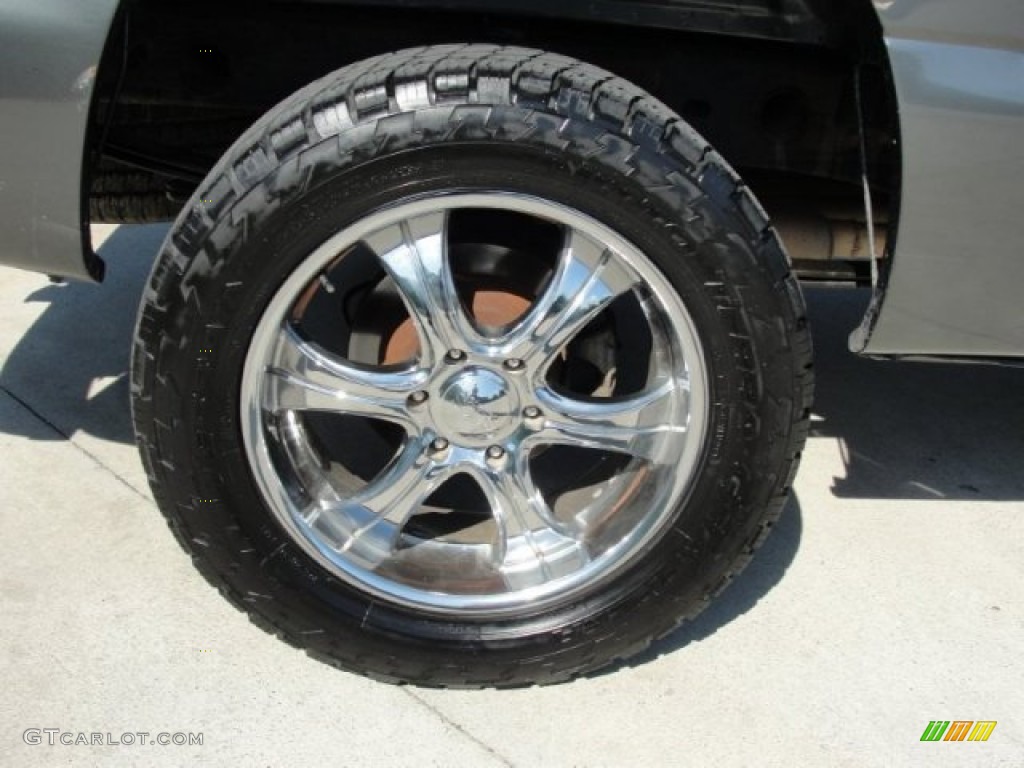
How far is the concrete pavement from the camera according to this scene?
2.12 m

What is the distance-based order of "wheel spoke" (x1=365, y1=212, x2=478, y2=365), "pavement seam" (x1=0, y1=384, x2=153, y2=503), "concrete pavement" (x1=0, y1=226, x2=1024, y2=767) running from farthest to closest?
"pavement seam" (x1=0, y1=384, x2=153, y2=503)
"concrete pavement" (x1=0, y1=226, x2=1024, y2=767)
"wheel spoke" (x1=365, y1=212, x2=478, y2=365)

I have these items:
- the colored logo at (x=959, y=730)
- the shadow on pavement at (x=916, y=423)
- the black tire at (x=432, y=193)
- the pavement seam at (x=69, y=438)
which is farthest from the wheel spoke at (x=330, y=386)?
the shadow on pavement at (x=916, y=423)

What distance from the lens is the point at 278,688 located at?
221cm

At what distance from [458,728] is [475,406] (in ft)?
2.09

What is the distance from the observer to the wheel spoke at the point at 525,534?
2236mm

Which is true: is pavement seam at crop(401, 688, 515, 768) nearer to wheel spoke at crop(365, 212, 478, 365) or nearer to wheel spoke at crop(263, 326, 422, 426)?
wheel spoke at crop(263, 326, 422, 426)

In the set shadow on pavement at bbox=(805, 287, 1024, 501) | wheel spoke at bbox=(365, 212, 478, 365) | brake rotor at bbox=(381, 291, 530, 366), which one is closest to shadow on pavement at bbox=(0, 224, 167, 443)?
brake rotor at bbox=(381, 291, 530, 366)

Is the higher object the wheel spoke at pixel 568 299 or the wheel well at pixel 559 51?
the wheel well at pixel 559 51

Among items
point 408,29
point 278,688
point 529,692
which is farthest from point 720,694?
point 408,29

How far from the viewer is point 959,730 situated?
222 centimetres

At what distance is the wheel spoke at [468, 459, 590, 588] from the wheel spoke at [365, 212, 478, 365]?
30 centimetres

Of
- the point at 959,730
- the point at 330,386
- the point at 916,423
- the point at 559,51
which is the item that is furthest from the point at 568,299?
the point at 916,423

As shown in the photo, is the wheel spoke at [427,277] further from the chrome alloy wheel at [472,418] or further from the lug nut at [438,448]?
the lug nut at [438,448]

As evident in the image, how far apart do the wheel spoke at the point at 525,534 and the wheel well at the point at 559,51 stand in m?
0.93
